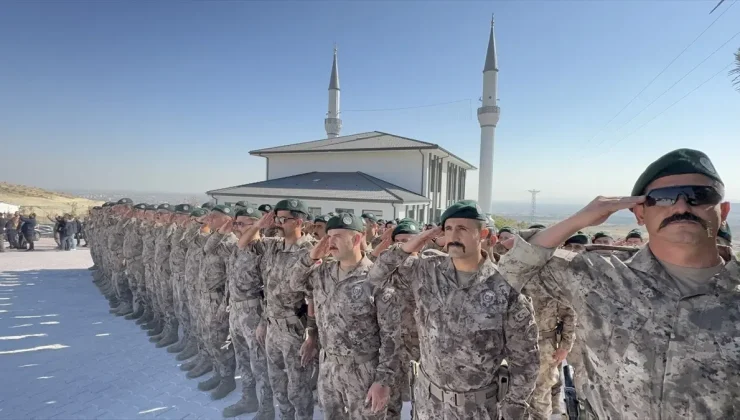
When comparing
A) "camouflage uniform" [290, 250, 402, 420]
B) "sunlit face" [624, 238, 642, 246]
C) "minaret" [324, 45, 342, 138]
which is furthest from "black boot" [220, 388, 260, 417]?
"minaret" [324, 45, 342, 138]

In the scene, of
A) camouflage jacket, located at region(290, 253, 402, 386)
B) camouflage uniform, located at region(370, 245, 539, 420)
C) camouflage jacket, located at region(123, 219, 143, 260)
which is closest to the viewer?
camouflage uniform, located at region(370, 245, 539, 420)

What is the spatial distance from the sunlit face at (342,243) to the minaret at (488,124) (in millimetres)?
26790

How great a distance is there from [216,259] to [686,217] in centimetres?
485

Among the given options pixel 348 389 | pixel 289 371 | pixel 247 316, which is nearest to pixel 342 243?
pixel 348 389

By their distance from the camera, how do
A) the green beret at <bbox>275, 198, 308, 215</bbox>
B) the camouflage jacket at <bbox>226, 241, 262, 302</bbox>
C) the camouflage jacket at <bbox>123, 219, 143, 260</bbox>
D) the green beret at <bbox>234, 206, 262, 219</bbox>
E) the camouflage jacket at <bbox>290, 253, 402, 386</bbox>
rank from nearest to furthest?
the camouflage jacket at <bbox>290, 253, 402, 386</bbox> → the green beret at <bbox>275, 198, 308, 215</bbox> → the camouflage jacket at <bbox>226, 241, 262, 302</bbox> → the green beret at <bbox>234, 206, 262, 219</bbox> → the camouflage jacket at <bbox>123, 219, 143, 260</bbox>

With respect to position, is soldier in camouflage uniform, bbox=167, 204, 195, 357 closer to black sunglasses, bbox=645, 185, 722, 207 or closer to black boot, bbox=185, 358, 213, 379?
black boot, bbox=185, 358, 213, 379

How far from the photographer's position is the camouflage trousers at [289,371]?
342 centimetres

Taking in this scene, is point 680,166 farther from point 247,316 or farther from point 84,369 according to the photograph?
point 84,369

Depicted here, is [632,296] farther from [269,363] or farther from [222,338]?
[222,338]

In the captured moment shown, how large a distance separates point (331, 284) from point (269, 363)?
4.54 feet

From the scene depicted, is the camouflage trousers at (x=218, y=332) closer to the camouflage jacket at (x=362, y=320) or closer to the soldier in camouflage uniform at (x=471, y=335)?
the camouflage jacket at (x=362, y=320)

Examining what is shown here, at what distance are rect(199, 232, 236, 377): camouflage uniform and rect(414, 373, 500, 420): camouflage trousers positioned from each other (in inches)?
126

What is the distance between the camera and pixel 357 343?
2752 mm

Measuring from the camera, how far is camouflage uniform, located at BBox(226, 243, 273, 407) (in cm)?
397
